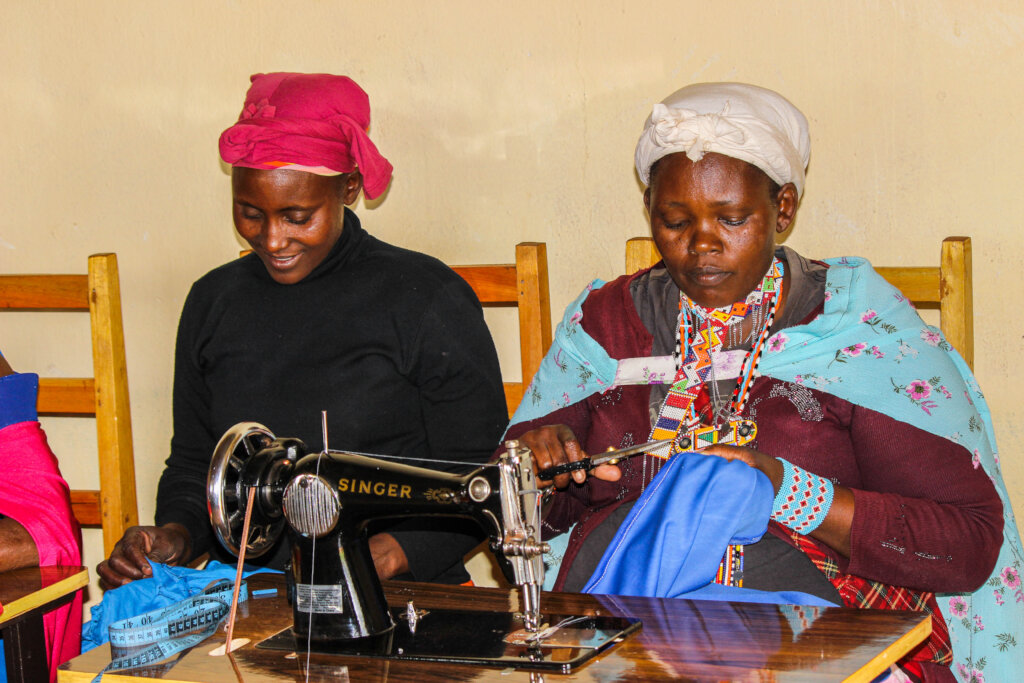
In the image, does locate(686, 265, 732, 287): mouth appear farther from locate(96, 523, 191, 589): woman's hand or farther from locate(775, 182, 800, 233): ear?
locate(96, 523, 191, 589): woman's hand

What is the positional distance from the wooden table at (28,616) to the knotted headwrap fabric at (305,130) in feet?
2.88

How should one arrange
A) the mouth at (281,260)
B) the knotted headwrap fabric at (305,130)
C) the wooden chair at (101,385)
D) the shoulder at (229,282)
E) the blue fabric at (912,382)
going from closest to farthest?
the blue fabric at (912,382) < the knotted headwrap fabric at (305,130) < the mouth at (281,260) < the shoulder at (229,282) < the wooden chair at (101,385)

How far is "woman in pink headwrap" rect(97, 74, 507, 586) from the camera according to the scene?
2262mm

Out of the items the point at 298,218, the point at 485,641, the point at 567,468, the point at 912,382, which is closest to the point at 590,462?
the point at 567,468

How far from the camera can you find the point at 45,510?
2.02 m

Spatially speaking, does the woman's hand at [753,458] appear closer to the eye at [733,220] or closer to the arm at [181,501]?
the eye at [733,220]

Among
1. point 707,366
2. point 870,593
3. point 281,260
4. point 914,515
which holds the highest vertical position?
point 281,260

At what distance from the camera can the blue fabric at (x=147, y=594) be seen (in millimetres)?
1832

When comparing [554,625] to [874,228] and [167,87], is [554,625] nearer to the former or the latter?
[874,228]

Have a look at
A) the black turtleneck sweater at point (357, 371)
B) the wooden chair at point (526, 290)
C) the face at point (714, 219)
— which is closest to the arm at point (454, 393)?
the black turtleneck sweater at point (357, 371)

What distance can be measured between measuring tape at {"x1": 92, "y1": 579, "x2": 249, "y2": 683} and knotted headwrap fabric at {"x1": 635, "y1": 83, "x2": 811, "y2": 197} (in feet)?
3.39

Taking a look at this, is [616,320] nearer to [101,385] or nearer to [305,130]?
[305,130]

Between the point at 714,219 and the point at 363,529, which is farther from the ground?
the point at 714,219

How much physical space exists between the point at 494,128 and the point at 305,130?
75cm
